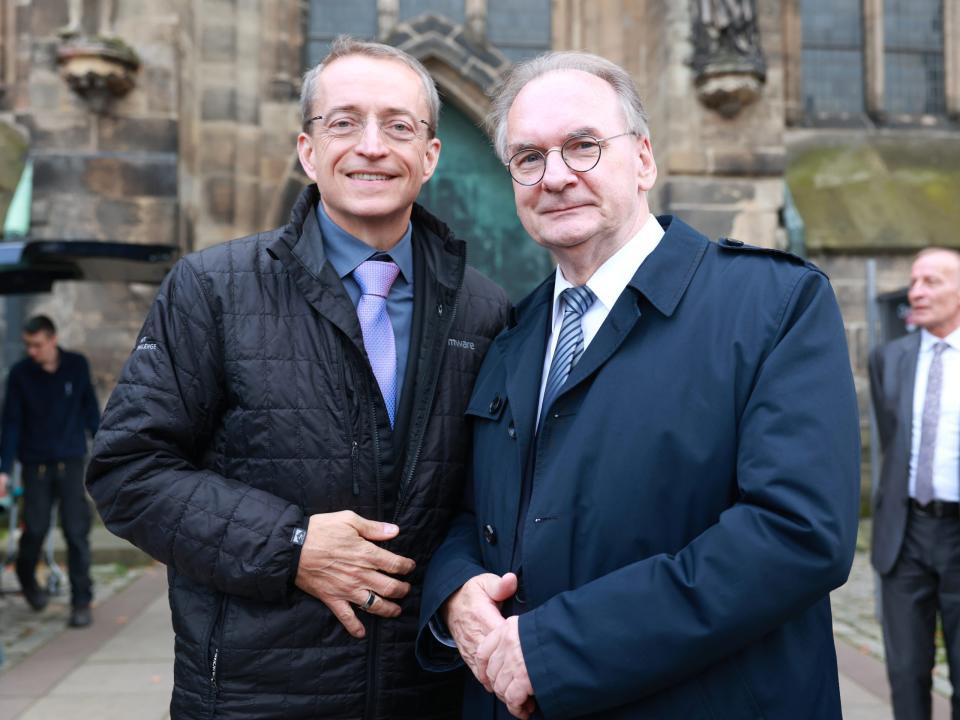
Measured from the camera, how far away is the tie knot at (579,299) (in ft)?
5.67

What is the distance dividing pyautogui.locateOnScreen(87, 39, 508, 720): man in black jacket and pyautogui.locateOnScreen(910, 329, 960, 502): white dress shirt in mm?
2457

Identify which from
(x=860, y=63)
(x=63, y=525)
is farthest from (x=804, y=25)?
(x=63, y=525)

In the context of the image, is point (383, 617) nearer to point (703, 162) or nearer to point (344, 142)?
point (344, 142)

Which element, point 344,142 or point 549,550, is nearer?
point 549,550

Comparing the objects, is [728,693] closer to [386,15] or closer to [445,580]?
[445,580]

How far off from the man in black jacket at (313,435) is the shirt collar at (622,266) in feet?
1.39

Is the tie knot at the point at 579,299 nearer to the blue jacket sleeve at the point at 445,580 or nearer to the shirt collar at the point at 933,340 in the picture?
the blue jacket sleeve at the point at 445,580

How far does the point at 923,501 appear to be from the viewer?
363cm

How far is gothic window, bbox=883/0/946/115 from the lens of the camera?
10141 mm

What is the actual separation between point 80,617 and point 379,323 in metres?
4.53

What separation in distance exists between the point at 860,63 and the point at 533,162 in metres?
9.75

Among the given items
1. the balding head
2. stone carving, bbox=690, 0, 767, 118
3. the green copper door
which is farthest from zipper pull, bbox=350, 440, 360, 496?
the green copper door

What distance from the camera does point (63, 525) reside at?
586cm

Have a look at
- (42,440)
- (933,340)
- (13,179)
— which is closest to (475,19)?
(13,179)
